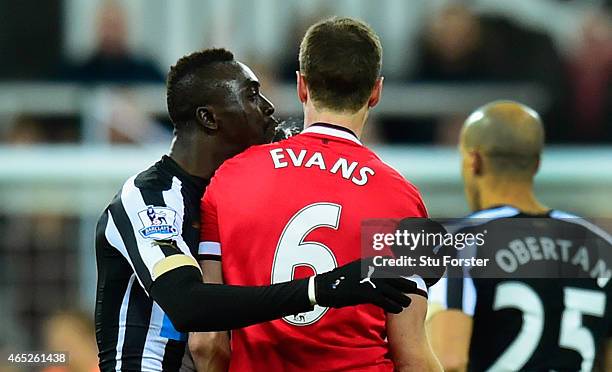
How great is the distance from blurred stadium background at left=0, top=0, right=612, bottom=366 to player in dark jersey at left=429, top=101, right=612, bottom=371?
7.98ft

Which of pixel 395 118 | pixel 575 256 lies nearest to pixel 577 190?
pixel 395 118

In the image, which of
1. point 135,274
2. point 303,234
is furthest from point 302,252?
point 135,274

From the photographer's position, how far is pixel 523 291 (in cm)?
479

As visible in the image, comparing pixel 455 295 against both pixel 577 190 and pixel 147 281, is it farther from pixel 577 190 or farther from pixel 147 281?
pixel 577 190

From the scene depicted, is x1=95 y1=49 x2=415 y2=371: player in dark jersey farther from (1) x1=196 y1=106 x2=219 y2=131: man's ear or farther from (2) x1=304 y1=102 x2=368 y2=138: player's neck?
(2) x1=304 y1=102 x2=368 y2=138: player's neck

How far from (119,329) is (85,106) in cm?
551

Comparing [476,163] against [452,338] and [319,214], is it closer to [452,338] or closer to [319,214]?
[452,338]

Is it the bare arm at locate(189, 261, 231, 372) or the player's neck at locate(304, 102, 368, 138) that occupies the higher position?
the player's neck at locate(304, 102, 368, 138)

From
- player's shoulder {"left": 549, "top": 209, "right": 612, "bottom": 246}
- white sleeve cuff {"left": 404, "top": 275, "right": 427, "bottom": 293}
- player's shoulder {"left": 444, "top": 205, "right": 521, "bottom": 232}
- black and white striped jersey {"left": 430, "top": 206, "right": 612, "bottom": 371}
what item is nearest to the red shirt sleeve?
white sleeve cuff {"left": 404, "top": 275, "right": 427, "bottom": 293}

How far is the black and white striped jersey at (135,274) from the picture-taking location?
3621mm

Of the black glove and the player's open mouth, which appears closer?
the black glove

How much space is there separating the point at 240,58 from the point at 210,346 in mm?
5922

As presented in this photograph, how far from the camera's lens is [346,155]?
3656 millimetres

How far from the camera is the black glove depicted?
10.8 feet
